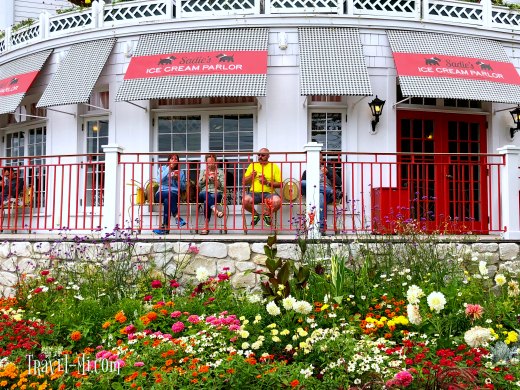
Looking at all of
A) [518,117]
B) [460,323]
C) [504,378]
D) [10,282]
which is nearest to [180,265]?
[10,282]

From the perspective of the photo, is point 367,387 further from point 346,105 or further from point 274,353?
point 346,105

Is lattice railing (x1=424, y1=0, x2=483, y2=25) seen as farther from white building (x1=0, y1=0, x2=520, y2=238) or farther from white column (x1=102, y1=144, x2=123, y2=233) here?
white column (x1=102, y1=144, x2=123, y2=233)

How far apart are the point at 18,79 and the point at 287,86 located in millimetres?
5291

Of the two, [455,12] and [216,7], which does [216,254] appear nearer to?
[216,7]

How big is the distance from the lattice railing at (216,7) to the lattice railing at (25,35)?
3284 mm

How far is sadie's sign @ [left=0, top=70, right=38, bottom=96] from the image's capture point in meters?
10.5

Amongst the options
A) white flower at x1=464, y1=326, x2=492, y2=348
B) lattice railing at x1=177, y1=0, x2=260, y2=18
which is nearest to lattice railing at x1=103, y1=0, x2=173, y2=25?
lattice railing at x1=177, y1=0, x2=260, y2=18

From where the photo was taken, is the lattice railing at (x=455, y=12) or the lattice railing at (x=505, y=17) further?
the lattice railing at (x=505, y=17)

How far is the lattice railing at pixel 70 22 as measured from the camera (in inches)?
416

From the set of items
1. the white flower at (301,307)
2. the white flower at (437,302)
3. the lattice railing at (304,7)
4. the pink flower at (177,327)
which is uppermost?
the lattice railing at (304,7)

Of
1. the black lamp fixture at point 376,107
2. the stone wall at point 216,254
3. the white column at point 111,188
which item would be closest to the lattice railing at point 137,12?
the white column at point 111,188

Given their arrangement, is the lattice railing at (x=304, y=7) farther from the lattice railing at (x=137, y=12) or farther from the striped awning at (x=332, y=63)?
the lattice railing at (x=137, y=12)

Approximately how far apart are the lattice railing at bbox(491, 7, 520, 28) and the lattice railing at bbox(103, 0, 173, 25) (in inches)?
234

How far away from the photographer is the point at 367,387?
3443mm
